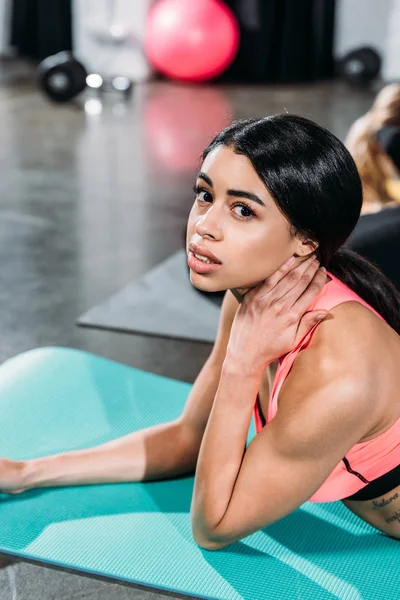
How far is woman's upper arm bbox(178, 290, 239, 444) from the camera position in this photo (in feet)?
6.10

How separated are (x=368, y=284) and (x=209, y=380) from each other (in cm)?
43

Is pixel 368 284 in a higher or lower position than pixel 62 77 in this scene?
higher

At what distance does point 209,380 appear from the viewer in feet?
6.34

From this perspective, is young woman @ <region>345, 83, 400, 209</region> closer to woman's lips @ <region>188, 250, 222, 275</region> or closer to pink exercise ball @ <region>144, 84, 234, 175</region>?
pink exercise ball @ <region>144, 84, 234, 175</region>

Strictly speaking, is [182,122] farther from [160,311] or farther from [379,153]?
[160,311]

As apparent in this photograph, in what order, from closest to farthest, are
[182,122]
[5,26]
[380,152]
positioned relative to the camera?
[380,152], [182,122], [5,26]

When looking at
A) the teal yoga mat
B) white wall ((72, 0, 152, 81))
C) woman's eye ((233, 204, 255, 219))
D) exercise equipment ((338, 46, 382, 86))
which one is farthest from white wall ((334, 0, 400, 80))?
woman's eye ((233, 204, 255, 219))

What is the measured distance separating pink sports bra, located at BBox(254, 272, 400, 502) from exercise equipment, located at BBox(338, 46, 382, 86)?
7.00 metres

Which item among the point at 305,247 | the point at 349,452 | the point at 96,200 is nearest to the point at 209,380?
the point at 349,452

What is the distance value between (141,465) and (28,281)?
1.94 m

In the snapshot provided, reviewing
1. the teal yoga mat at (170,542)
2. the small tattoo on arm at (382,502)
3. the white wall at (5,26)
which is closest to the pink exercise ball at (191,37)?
the white wall at (5,26)

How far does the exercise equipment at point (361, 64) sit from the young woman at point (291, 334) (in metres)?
6.91

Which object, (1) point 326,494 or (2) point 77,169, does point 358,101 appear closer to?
(2) point 77,169

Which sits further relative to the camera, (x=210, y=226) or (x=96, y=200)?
(x=96, y=200)
